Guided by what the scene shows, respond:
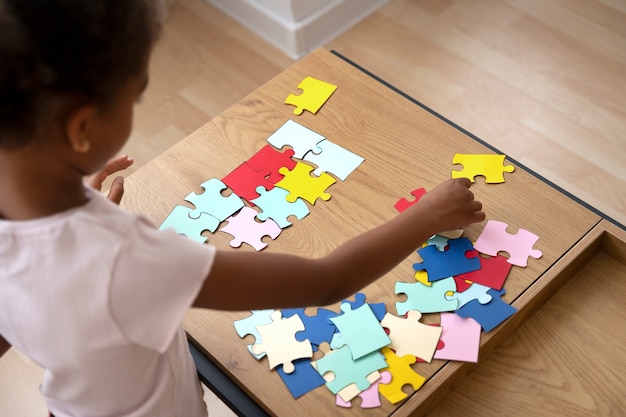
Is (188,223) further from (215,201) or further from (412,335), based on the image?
(412,335)

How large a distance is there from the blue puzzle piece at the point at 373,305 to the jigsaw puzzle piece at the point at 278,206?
7.6 inches

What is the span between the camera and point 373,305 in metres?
1.18

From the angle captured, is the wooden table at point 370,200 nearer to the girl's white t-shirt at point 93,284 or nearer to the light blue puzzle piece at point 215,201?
the light blue puzzle piece at point 215,201

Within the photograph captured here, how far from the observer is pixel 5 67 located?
663mm

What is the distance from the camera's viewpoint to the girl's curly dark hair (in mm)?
662

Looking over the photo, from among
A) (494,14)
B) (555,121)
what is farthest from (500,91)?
(494,14)

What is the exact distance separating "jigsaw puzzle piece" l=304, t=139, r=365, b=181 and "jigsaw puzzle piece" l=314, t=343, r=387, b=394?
0.36m

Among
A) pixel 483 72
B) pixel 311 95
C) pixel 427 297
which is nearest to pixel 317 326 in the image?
pixel 427 297

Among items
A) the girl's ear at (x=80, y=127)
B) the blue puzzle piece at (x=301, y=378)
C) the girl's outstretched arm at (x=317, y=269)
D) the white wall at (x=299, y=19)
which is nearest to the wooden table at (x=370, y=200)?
the blue puzzle piece at (x=301, y=378)

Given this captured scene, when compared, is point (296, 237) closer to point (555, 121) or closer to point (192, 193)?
point (192, 193)

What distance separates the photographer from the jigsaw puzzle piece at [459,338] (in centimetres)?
111

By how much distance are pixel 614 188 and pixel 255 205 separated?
127 cm

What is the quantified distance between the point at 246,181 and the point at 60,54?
69cm

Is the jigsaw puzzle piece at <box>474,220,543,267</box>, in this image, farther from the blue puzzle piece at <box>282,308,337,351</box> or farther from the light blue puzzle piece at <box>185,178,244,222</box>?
the light blue puzzle piece at <box>185,178,244,222</box>
